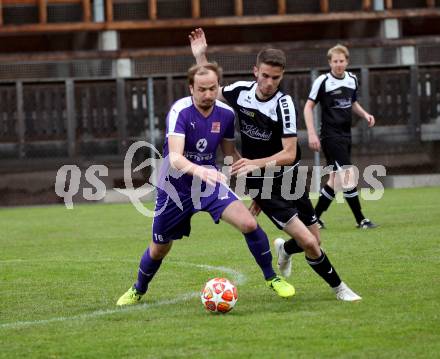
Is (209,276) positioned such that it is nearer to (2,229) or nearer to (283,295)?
(283,295)

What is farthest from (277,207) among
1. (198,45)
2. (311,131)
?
(311,131)

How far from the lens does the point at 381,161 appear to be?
75.0 ft

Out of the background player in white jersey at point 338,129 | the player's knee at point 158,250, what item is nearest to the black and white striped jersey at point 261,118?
the player's knee at point 158,250

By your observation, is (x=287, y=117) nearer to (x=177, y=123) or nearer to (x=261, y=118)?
(x=261, y=118)

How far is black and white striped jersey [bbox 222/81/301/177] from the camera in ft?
26.4

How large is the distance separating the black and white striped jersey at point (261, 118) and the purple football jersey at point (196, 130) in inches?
9.4

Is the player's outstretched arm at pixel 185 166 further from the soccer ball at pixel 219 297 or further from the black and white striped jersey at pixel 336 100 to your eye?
the black and white striped jersey at pixel 336 100

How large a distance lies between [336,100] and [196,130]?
6.15 meters

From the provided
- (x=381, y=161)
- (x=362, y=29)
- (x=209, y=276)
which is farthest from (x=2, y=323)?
(x=362, y=29)

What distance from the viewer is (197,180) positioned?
310 inches

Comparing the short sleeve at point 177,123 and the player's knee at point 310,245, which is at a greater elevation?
the short sleeve at point 177,123

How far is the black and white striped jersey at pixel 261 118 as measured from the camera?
26.4 feet

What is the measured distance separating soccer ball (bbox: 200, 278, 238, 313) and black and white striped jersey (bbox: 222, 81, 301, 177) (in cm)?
125

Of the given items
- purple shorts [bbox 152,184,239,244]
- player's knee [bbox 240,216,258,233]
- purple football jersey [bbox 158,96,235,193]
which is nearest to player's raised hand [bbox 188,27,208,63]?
purple football jersey [bbox 158,96,235,193]
